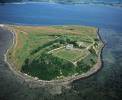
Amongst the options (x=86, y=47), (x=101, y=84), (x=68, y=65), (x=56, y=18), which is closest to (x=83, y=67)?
(x=68, y=65)

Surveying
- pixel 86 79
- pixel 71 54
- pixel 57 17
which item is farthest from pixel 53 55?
pixel 57 17

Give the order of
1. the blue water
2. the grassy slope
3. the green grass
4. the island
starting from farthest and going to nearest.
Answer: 1. the blue water
2. the grassy slope
3. the green grass
4. the island

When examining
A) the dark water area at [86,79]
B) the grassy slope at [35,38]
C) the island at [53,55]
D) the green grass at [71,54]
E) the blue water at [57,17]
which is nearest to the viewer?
the dark water area at [86,79]

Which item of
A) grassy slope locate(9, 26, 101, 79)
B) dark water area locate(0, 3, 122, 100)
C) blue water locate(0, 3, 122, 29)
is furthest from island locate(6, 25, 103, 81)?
blue water locate(0, 3, 122, 29)

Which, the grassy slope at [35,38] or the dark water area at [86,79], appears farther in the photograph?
the grassy slope at [35,38]

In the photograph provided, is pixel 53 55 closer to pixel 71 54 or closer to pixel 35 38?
pixel 71 54

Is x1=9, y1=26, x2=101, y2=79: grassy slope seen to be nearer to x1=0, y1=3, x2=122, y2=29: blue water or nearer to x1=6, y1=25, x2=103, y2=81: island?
x1=6, y1=25, x2=103, y2=81: island

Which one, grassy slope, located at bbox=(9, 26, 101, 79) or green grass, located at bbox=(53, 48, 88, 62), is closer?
green grass, located at bbox=(53, 48, 88, 62)

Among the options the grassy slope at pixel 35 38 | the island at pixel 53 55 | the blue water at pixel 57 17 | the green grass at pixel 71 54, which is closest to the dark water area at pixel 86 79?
the blue water at pixel 57 17

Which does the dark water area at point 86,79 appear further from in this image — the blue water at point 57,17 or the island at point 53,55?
the island at point 53,55
